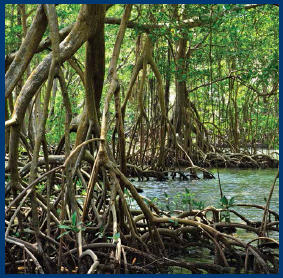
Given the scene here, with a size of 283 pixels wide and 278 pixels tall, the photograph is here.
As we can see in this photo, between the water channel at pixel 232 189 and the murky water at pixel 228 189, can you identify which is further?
the murky water at pixel 228 189

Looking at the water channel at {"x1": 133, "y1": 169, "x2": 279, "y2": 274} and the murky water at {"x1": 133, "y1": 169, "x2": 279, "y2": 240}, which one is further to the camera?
the murky water at {"x1": 133, "y1": 169, "x2": 279, "y2": 240}

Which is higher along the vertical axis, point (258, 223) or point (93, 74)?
point (93, 74)

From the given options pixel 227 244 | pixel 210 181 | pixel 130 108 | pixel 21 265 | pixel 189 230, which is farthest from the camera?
pixel 130 108

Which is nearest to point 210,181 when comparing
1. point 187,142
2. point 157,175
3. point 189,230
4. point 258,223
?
point 157,175

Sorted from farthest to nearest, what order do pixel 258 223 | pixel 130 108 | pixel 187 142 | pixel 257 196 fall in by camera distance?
pixel 130 108, pixel 187 142, pixel 257 196, pixel 258 223

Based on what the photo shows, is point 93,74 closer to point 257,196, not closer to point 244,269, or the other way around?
point 244,269

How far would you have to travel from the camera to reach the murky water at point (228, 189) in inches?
341

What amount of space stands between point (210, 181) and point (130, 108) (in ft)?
20.3

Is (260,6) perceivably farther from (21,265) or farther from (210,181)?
(21,265)

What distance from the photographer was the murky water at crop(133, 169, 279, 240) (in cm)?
867

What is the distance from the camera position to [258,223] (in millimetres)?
6004

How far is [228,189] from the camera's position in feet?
34.7

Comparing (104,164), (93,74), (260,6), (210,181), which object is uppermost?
(260,6)

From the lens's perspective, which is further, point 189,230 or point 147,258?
point 189,230
